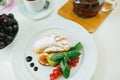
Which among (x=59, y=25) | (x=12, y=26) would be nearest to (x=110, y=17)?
(x=59, y=25)

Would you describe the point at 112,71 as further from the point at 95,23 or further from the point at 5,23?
the point at 5,23

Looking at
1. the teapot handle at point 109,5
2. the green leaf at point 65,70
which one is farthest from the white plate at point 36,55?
the teapot handle at point 109,5

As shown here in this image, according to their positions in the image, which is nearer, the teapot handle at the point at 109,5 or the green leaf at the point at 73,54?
the green leaf at the point at 73,54

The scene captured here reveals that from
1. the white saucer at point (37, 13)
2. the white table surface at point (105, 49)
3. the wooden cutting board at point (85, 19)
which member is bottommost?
the white table surface at point (105, 49)

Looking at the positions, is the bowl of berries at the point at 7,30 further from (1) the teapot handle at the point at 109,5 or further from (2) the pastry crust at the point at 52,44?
(1) the teapot handle at the point at 109,5

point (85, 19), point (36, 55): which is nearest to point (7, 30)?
point (36, 55)

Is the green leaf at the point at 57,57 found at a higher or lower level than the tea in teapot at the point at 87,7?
lower
